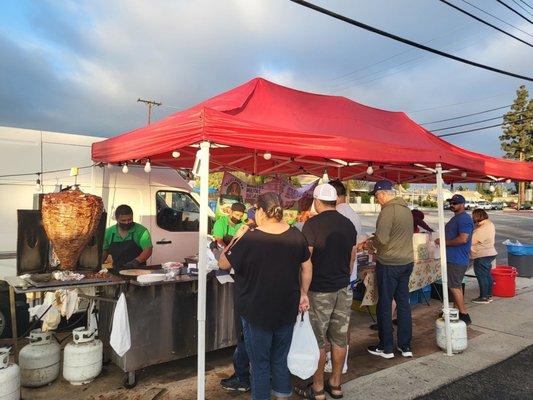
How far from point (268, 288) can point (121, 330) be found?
165 cm

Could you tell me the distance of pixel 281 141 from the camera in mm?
3650

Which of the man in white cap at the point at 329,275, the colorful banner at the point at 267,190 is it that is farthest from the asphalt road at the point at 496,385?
the colorful banner at the point at 267,190

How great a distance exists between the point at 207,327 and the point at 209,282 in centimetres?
48

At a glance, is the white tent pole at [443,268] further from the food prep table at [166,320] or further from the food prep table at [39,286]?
the food prep table at [39,286]

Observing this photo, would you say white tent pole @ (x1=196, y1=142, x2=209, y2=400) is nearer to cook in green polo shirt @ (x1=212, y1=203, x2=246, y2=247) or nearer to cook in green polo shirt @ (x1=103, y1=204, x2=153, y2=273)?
cook in green polo shirt @ (x1=103, y1=204, x2=153, y2=273)

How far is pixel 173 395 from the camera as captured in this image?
3736 millimetres

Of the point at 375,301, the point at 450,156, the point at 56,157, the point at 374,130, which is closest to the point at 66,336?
the point at 56,157

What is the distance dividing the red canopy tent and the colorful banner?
30cm

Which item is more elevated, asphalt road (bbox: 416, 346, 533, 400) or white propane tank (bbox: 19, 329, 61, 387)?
white propane tank (bbox: 19, 329, 61, 387)

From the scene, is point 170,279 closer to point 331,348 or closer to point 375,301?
point 331,348

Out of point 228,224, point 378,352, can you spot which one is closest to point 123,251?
point 228,224

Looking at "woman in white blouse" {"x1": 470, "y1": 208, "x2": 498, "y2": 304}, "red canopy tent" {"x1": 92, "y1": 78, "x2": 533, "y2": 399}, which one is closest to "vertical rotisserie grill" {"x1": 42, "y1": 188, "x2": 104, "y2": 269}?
"red canopy tent" {"x1": 92, "y1": 78, "x2": 533, "y2": 399}

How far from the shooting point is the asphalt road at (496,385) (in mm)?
3855

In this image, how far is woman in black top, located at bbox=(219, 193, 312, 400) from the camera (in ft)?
9.17
